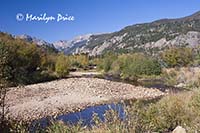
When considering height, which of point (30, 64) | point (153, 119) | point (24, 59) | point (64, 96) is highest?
point (24, 59)

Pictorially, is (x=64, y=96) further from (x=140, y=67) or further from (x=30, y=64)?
(x=140, y=67)

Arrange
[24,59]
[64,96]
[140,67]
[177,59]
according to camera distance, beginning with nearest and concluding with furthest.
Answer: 1. [64,96]
2. [24,59]
3. [140,67]
4. [177,59]

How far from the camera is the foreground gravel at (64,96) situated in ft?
101

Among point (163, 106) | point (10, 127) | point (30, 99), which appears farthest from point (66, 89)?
point (10, 127)

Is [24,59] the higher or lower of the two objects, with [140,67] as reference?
higher

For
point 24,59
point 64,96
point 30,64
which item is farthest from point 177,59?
point 64,96

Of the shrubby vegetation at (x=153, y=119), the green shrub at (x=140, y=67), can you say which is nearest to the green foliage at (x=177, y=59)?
the green shrub at (x=140, y=67)

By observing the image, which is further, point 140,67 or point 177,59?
point 177,59

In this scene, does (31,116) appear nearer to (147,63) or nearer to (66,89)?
(66,89)

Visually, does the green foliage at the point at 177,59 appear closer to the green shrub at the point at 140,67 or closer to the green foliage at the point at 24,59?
the green shrub at the point at 140,67

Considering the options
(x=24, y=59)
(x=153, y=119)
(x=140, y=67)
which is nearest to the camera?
(x=153, y=119)

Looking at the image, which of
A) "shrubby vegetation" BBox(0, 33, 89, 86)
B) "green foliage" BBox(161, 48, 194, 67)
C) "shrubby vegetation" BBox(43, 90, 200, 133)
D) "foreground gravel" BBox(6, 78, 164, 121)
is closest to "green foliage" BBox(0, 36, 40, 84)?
"shrubby vegetation" BBox(0, 33, 89, 86)

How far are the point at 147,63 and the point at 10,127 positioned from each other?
59.4 m

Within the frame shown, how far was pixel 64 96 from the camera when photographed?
3953 cm
